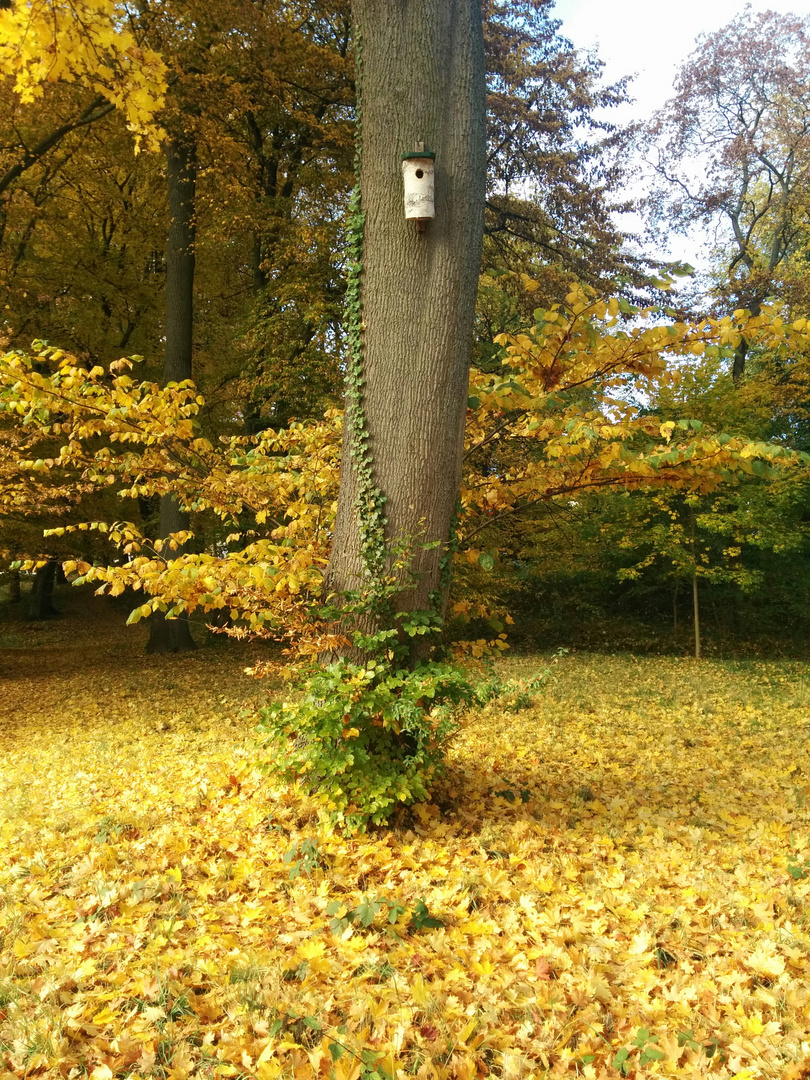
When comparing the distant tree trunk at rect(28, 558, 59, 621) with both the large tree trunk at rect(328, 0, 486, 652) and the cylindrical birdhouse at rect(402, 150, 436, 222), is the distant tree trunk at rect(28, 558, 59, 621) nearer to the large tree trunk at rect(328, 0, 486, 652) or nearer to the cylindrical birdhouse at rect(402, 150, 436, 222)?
the large tree trunk at rect(328, 0, 486, 652)

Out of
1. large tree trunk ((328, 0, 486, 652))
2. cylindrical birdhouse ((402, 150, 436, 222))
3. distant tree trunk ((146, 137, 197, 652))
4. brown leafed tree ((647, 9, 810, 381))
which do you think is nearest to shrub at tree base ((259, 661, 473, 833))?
large tree trunk ((328, 0, 486, 652))

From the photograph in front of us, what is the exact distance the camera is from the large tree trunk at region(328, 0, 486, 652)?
154 inches

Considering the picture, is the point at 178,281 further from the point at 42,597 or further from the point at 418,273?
the point at 42,597

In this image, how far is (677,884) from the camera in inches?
133

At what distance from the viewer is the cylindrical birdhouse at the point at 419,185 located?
381cm

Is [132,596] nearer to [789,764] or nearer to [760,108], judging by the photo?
[789,764]

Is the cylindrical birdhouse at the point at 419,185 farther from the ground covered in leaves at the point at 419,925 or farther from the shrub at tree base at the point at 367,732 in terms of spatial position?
the ground covered in leaves at the point at 419,925

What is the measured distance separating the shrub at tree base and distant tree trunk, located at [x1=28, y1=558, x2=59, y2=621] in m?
20.6

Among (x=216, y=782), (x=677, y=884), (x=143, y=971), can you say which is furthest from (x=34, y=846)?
(x=677, y=884)

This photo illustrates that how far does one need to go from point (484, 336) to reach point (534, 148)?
13.3 ft

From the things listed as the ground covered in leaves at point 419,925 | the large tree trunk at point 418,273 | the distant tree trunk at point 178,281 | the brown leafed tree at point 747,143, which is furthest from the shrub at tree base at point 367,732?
the brown leafed tree at point 747,143

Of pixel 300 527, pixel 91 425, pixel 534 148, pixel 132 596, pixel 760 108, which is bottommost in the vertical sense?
pixel 132 596

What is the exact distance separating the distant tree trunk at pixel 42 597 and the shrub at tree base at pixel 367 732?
20.6 metres

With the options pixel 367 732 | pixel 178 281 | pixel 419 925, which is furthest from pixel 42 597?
pixel 419 925
